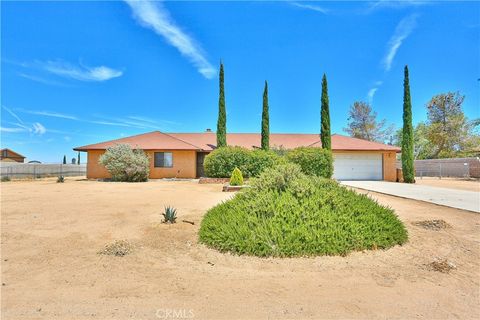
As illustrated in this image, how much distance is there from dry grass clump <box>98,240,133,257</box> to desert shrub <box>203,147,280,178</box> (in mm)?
13410

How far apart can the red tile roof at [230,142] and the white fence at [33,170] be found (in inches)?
276

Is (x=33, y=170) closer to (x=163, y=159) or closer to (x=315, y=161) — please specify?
(x=163, y=159)

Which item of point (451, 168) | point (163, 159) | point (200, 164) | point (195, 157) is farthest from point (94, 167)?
point (451, 168)

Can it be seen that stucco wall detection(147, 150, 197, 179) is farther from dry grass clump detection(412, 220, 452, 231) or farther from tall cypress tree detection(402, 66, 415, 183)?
dry grass clump detection(412, 220, 452, 231)

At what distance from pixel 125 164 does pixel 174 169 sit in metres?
4.00

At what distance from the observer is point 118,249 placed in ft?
14.7

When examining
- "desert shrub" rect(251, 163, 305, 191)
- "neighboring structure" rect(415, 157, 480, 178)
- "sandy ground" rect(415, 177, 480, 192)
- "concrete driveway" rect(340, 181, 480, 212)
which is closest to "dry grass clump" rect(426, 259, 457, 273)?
"desert shrub" rect(251, 163, 305, 191)

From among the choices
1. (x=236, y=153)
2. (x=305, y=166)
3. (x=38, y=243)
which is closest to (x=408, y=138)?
(x=305, y=166)

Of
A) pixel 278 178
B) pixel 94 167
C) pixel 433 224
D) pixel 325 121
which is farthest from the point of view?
pixel 94 167

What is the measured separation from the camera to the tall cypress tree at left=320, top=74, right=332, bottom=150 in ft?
68.8

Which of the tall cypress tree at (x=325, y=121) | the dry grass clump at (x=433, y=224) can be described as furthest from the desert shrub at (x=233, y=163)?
the dry grass clump at (x=433, y=224)

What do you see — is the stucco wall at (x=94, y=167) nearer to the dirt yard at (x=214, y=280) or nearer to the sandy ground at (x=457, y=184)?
the dirt yard at (x=214, y=280)

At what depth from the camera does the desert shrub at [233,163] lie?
1820 cm

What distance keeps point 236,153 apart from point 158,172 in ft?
24.8
